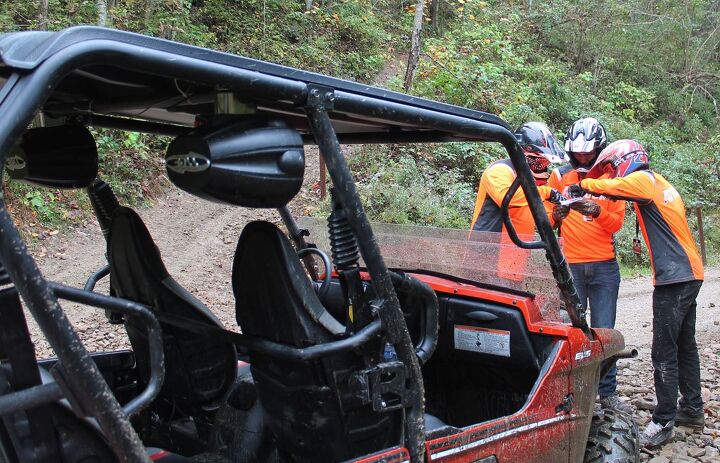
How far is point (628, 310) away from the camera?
9641mm

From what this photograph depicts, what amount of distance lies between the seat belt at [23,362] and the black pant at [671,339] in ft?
14.1

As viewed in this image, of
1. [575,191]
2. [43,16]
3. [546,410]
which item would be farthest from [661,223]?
[43,16]

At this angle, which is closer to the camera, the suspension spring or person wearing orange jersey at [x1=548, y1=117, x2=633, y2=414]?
the suspension spring

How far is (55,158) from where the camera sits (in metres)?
2.64

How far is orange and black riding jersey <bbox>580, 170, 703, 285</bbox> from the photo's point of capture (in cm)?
488

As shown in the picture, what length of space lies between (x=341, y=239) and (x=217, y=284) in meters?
Answer: 7.29

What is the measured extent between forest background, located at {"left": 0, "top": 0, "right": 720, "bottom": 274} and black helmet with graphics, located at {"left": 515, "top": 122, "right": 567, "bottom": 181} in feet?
21.0

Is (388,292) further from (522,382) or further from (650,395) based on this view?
(650,395)

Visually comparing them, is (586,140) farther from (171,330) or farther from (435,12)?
(435,12)

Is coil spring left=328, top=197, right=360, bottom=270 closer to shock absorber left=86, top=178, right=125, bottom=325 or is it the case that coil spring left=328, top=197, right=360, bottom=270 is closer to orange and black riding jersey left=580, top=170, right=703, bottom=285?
shock absorber left=86, top=178, right=125, bottom=325

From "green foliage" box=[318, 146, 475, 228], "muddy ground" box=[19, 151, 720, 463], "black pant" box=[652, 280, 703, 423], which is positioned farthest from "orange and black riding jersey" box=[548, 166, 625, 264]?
"green foliage" box=[318, 146, 475, 228]

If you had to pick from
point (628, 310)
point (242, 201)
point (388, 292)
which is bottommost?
point (628, 310)

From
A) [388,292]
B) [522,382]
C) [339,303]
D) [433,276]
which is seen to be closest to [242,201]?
[388,292]

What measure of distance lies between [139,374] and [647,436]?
11.6ft
